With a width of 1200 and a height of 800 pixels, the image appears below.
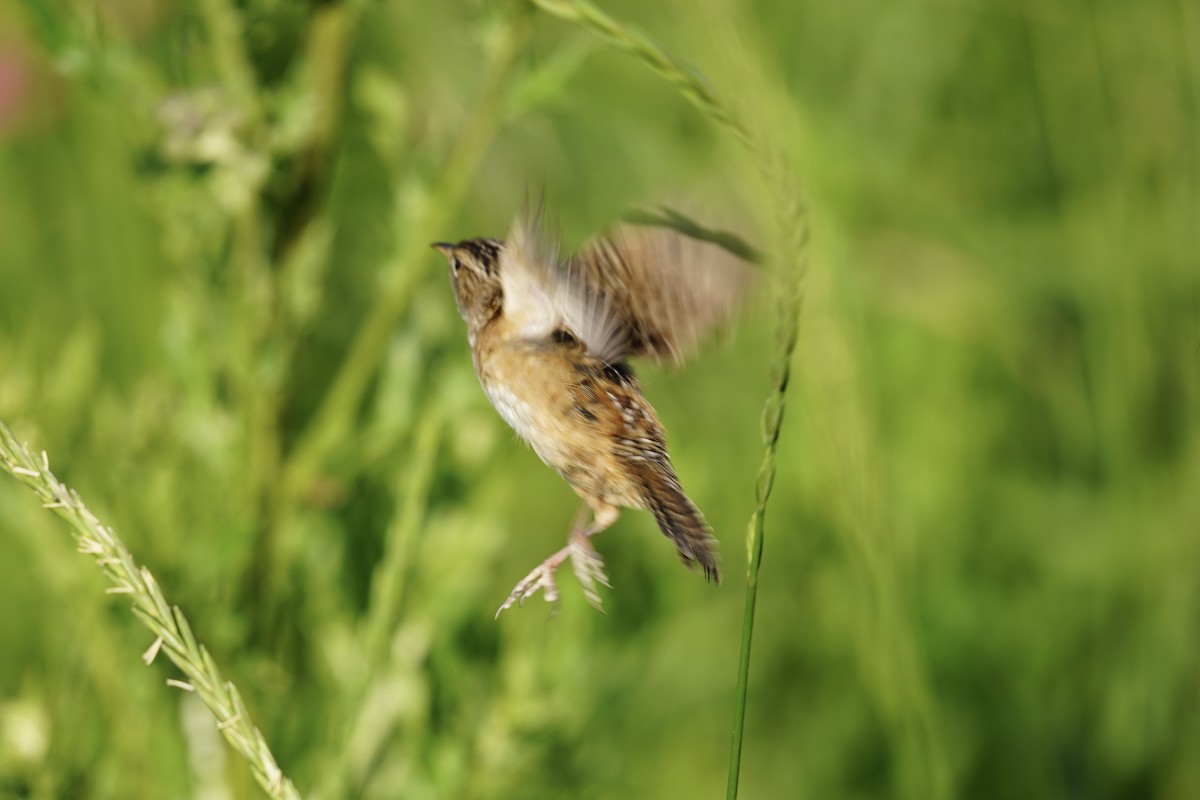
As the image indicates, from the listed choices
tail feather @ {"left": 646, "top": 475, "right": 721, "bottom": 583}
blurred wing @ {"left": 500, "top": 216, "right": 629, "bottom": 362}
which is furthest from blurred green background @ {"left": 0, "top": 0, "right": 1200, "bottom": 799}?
tail feather @ {"left": 646, "top": 475, "right": 721, "bottom": 583}

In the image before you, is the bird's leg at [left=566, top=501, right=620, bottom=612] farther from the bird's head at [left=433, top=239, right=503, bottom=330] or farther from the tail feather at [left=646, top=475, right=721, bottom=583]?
the bird's head at [left=433, top=239, right=503, bottom=330]

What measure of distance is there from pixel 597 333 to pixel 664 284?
0.12 m

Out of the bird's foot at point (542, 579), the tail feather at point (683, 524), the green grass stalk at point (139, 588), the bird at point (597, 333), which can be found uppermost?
the bird at point (597, 333)

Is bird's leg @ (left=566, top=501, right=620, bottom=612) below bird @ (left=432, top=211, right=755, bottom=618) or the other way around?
below

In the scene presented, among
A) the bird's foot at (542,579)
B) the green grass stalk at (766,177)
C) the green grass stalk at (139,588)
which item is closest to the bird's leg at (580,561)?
the bird's foot at (542,579)

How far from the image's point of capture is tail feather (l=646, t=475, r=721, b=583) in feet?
2.65

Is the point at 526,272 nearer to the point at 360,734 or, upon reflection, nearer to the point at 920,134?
the point at 360,734

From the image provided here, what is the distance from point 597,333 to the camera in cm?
95

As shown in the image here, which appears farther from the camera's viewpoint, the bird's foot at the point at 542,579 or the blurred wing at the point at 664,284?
the blurred wing at the point at 664,284

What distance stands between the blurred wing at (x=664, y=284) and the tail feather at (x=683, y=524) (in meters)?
0.15

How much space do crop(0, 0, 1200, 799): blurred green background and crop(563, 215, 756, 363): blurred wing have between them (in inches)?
2.3

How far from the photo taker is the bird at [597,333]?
0.93 meters

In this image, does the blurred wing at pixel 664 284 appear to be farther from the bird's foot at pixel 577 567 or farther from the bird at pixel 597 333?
the bird's foot at pixel 577 567

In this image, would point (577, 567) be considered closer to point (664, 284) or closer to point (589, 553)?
point (589, 553)
